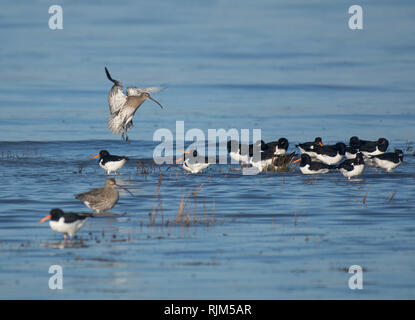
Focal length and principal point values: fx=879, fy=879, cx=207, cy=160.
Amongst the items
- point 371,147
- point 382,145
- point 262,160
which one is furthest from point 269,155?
point 382,145

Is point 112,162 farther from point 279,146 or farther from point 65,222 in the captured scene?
point 65,222

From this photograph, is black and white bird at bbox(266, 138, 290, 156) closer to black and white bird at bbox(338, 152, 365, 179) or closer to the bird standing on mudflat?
black and white bird at bbox(338, 152, 365, 179)

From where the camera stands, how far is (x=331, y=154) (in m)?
20.1

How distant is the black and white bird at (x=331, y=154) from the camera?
2012 centimetres

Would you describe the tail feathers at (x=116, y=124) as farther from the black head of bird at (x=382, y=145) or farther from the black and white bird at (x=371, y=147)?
the black head of bird at (x=382, y=145)

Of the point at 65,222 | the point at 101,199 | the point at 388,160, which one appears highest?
the point at 388,160

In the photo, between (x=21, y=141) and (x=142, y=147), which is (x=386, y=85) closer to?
(x=142, y=147)

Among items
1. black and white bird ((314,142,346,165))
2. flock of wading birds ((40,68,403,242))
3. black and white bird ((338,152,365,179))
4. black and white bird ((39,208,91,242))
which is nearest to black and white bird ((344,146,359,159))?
flock of wading birds ((40,68,403,242))

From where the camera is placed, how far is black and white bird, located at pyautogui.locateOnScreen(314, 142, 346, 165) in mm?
20125

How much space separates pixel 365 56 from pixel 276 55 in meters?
3.94

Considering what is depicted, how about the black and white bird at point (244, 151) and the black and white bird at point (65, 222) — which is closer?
the black and white bird at point (65, 222)

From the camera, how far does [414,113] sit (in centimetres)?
2920

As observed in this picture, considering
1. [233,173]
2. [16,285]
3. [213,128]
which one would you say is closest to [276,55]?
[213,128]

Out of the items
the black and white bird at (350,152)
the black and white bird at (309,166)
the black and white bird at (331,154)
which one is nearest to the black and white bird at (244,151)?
the black and white bird at (331,154)
